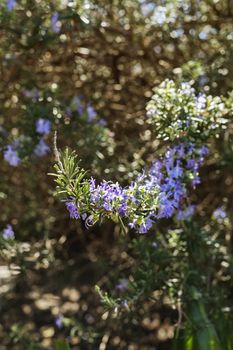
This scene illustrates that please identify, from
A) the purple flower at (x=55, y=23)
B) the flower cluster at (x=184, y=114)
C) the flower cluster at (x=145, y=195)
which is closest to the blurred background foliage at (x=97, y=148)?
Answer: the purple flower at (x=55, y=23)

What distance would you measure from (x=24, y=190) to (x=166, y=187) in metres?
1.21

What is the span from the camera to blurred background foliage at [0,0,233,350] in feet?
7.01

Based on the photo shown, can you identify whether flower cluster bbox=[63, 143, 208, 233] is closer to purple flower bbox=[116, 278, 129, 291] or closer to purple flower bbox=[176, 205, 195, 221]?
purple flower bbox=[176, 205, 195, 221]

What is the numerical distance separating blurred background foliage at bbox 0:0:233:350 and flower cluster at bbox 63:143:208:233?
11.0 inches

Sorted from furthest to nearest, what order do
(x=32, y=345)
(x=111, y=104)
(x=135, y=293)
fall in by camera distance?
(x=111, y=104)
(x=32, y=345)
(x=135, y=293)

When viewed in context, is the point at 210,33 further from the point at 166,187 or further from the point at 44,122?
the point at 166,187

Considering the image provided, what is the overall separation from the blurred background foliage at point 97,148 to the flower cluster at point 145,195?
28 cm

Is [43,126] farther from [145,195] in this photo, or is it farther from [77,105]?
[145,195]

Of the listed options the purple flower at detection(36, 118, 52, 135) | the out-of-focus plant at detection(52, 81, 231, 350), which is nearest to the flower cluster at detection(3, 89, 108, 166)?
the purple flower at detection(36, 118, 52, 135)

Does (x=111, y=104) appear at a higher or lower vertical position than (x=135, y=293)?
higher

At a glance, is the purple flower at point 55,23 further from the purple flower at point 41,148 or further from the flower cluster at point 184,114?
the flower cluster at point 184,114

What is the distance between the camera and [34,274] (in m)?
2.93

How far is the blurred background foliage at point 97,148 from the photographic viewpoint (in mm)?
2137

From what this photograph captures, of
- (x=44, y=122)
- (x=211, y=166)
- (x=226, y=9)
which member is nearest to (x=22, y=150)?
(x=44, y=122)
